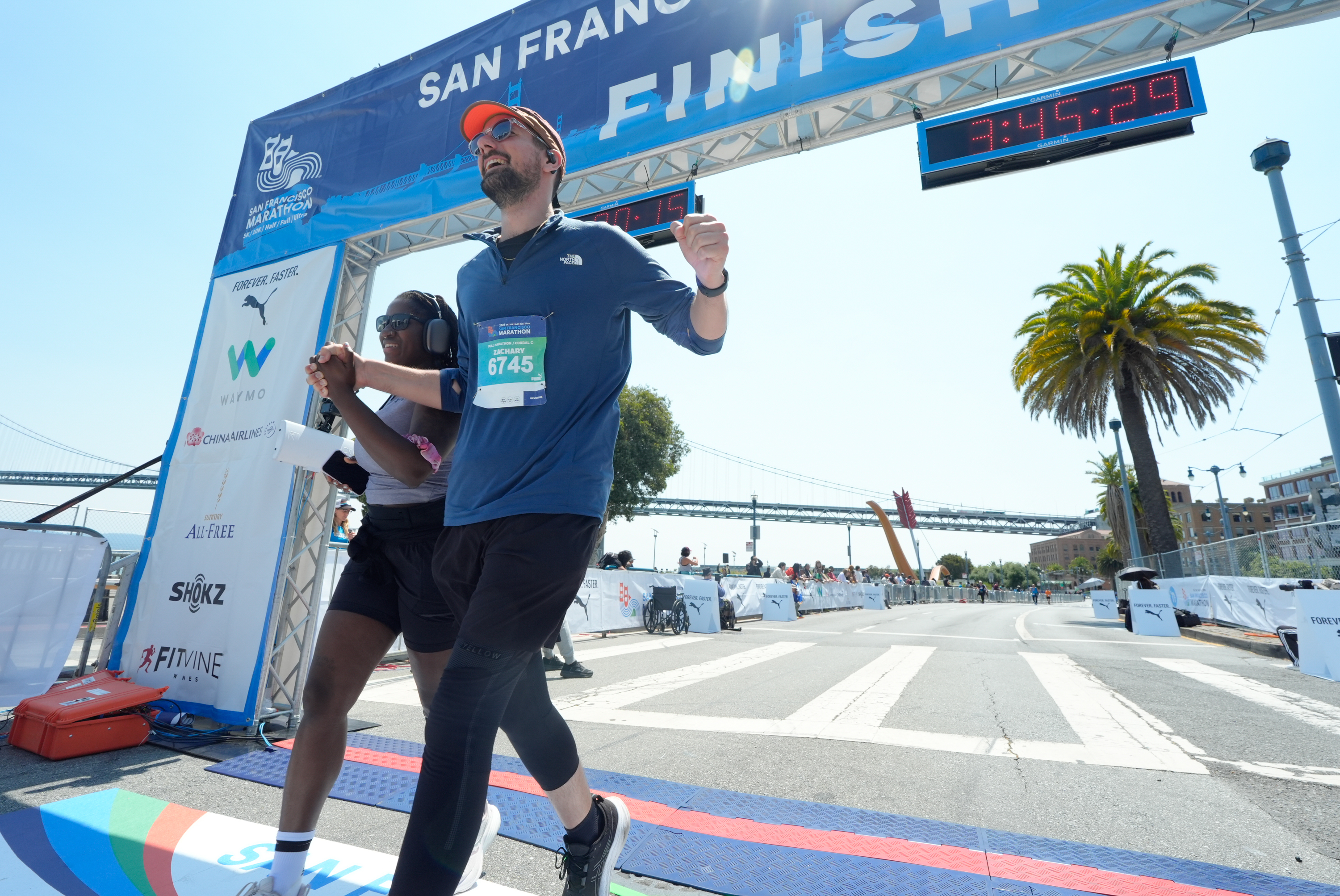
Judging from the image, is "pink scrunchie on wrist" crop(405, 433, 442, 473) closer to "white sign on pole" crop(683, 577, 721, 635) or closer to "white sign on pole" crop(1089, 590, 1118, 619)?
"white sign on pole" crop(683, 577, 721, 635)

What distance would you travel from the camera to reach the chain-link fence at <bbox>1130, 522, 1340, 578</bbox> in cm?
902

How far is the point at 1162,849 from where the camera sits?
87.3 inches

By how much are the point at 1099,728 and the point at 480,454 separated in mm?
4532

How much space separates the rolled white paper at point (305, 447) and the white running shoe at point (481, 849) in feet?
4.07

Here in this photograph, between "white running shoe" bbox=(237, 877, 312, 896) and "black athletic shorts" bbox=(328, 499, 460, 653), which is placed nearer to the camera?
"white running shoe" bbox=(237, 877, 312, 896)

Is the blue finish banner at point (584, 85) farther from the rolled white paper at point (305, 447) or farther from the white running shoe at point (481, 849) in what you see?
the white running shoe at point (481, 849)

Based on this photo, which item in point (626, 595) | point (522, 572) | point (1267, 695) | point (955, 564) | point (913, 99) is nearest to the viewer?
point (522, 572)

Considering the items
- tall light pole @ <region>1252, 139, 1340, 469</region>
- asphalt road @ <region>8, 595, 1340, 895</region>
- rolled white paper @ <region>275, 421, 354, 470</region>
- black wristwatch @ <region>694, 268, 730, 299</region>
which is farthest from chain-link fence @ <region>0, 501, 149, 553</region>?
tall light pole @ <region>1252, 139, 1340, 469</region>

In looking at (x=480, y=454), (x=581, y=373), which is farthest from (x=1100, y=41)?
(x=480, y=454)

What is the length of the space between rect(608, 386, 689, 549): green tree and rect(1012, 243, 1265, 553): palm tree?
15503 mm

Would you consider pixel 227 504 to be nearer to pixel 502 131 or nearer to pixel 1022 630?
pixel 502 131

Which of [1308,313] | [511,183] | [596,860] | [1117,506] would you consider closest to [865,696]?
[596,860]

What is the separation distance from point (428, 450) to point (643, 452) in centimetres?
2699

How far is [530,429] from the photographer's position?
144 cm
